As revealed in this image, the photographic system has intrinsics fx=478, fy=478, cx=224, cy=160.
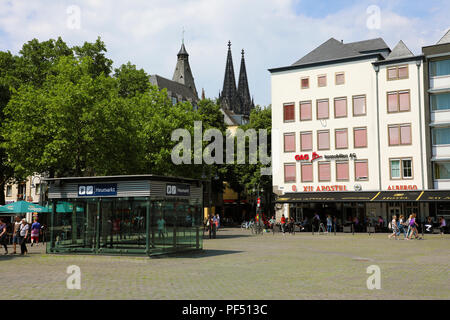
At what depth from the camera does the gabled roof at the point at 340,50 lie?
5031cm

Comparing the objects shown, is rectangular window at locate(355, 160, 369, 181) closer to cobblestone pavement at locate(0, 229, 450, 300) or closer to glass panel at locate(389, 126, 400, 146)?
glass panel at locate(389, 126, 400, 146)

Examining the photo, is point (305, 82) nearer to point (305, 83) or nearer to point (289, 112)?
point (305, 83)

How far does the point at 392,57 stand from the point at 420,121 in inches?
290

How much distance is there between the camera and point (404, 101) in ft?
149

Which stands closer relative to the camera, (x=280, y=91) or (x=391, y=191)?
(x=391, y=191)

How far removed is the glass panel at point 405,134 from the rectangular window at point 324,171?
754 centimetres

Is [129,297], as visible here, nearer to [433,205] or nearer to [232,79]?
[433,205]

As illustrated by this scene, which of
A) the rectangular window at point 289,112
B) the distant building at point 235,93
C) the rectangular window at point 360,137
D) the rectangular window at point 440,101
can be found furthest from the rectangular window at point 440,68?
the distant building at point 235,93

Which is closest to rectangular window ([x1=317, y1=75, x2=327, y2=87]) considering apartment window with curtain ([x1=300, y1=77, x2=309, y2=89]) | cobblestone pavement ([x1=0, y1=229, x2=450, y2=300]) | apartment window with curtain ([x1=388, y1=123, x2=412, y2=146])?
apartment window with curtain ([x1=300, y1=77, x2=309, y2=89])

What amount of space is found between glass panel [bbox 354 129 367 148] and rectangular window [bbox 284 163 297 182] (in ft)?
23.1

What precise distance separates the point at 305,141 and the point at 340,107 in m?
5.00

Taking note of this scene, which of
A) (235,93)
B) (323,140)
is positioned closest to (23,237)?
(323,140)
